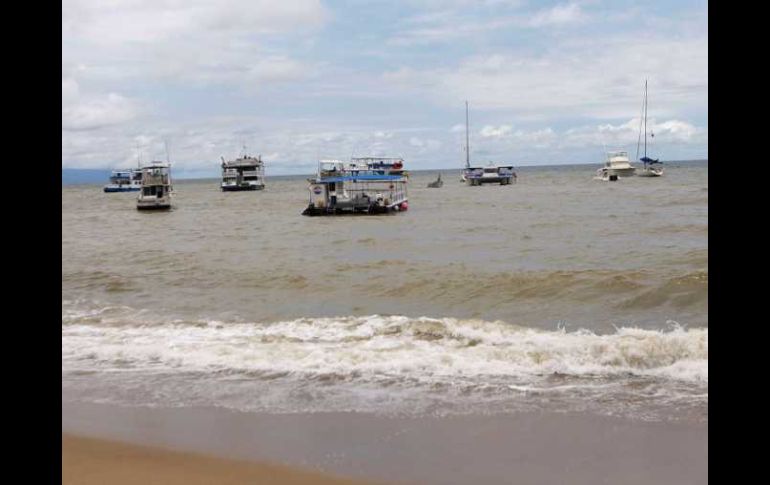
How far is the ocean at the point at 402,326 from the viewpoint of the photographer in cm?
716

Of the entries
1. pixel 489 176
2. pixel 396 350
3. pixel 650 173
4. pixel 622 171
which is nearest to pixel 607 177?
pixel 622 171

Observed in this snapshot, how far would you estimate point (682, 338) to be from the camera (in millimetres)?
8914

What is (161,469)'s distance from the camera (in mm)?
5250

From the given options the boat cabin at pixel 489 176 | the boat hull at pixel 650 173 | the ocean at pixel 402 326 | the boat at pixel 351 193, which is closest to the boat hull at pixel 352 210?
the boat at pixel 351 193

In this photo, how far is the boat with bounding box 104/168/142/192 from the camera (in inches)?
4253

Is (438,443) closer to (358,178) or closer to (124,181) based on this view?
(358,178)

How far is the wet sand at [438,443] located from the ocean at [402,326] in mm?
332

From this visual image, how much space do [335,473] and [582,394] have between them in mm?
3119

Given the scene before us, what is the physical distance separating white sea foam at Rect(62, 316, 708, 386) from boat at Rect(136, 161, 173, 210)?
153 ft

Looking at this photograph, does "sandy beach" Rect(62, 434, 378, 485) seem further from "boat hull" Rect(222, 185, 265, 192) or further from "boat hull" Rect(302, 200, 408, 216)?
"boat hull" Rect(222, 185, 265, 192)

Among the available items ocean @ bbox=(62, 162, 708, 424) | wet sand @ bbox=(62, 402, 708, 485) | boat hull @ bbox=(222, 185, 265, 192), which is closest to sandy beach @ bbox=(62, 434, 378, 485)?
wet sand @ bbox=(62, 402, 708, 485)
